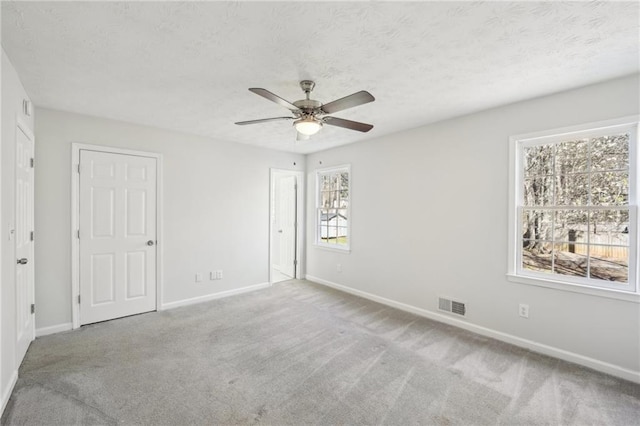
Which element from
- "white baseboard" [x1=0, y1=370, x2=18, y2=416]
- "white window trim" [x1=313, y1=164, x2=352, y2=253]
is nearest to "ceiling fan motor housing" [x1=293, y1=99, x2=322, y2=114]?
"white window trim" [x1=313, y1=164, x2=352, y2=253]

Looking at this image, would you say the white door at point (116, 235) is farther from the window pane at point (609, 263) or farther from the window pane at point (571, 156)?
the window pane at point (609, 263)

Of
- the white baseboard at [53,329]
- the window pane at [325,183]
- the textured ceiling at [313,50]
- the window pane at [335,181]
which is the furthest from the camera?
the window pane at [325,183]

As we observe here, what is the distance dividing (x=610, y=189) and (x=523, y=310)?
1.36 m

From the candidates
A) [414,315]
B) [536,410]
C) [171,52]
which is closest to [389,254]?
[414,315]

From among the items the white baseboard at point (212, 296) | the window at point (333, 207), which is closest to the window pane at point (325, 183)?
the window at point (333, 207)

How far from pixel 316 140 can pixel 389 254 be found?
6.77ft

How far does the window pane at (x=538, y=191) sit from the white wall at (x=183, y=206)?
368 centimetres

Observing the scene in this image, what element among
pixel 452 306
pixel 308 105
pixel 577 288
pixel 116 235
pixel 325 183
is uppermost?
pixel 308 105

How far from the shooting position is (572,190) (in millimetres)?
2742

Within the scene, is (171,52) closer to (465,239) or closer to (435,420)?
(435,420)

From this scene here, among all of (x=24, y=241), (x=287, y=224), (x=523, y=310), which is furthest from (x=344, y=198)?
(x=24, y=241)

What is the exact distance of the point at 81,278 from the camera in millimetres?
3359

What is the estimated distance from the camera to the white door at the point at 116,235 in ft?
11.1

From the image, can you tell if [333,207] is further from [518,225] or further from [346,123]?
[518,225]
